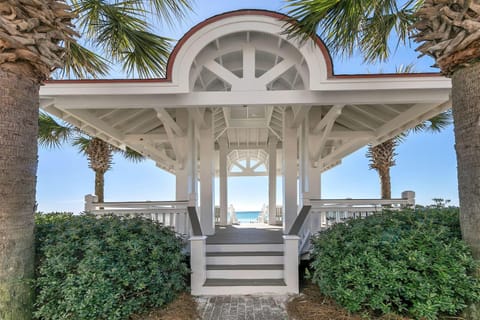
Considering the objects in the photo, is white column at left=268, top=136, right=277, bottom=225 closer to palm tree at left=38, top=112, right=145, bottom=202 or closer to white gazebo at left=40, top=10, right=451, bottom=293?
white gazebo at left=40, top=10, right=451, bottom=293

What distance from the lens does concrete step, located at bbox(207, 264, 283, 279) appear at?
16.4 feet

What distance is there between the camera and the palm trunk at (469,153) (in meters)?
2.91

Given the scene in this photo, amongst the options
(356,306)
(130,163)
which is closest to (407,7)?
(356,306)

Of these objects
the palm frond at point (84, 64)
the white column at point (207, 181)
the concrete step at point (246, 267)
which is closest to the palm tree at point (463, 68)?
the concrete step at point (246, 267)

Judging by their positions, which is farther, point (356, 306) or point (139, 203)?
point (139, 203)

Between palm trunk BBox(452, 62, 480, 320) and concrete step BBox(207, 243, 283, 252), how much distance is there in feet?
10.4

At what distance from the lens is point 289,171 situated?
7840 mm

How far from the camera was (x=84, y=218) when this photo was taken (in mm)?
4105

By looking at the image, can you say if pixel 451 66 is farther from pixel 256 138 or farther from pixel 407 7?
pixel 256 138

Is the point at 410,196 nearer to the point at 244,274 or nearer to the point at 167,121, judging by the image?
the point at 244,274

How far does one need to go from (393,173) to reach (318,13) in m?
9.28

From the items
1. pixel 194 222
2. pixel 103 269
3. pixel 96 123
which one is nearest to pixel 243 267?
pixel 194 222

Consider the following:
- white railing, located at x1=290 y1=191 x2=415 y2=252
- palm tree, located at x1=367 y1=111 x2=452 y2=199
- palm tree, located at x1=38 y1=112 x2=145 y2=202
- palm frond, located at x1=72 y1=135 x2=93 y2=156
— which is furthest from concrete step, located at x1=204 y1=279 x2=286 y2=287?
palm frond, located at x1=72 y1=135 x2=93 y2=156

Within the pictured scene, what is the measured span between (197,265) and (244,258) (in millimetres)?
1009
